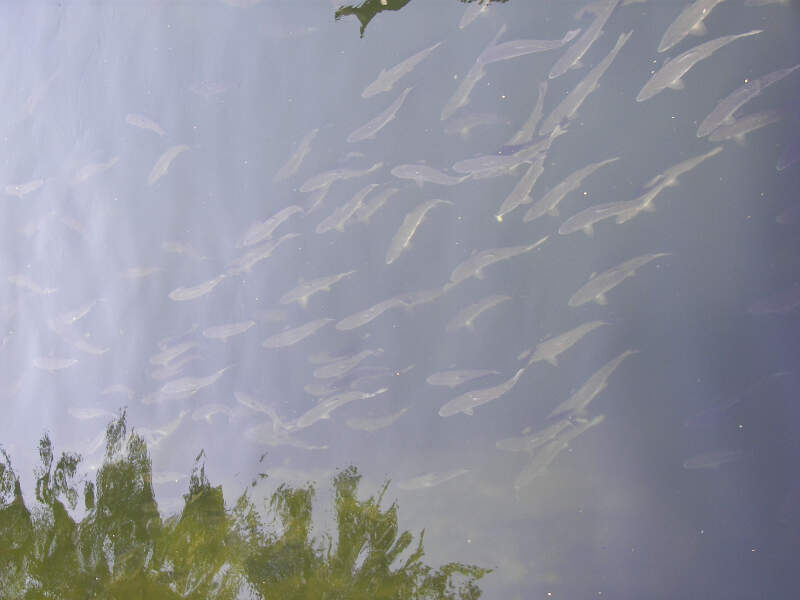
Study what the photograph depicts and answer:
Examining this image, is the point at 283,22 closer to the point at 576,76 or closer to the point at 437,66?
the point at 437,66

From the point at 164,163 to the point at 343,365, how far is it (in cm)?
86

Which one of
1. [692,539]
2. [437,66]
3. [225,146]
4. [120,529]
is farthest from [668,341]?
[120,529]

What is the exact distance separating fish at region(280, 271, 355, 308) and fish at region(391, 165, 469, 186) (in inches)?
12.4

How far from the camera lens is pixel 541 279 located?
1.60 m

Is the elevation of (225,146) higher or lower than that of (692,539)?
higher

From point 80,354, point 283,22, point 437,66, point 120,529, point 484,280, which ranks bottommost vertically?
point 120,529

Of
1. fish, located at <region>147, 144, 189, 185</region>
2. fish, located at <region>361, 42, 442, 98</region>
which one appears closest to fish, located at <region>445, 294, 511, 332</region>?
fish, located at <region>361, 42, 442, 98</region>

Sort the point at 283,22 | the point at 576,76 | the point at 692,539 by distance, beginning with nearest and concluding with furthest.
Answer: the point at 692,539 < the point at 576,76 < the point at 283,22

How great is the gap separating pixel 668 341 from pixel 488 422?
509 millimetres

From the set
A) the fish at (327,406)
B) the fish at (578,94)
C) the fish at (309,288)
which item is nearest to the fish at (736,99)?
the fish at (578,94)

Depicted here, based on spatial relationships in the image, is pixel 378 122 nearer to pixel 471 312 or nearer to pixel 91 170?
pixel 471 312

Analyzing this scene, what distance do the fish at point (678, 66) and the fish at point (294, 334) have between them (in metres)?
1.05

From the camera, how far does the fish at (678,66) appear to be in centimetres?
151

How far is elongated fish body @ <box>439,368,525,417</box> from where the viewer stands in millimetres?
1598
